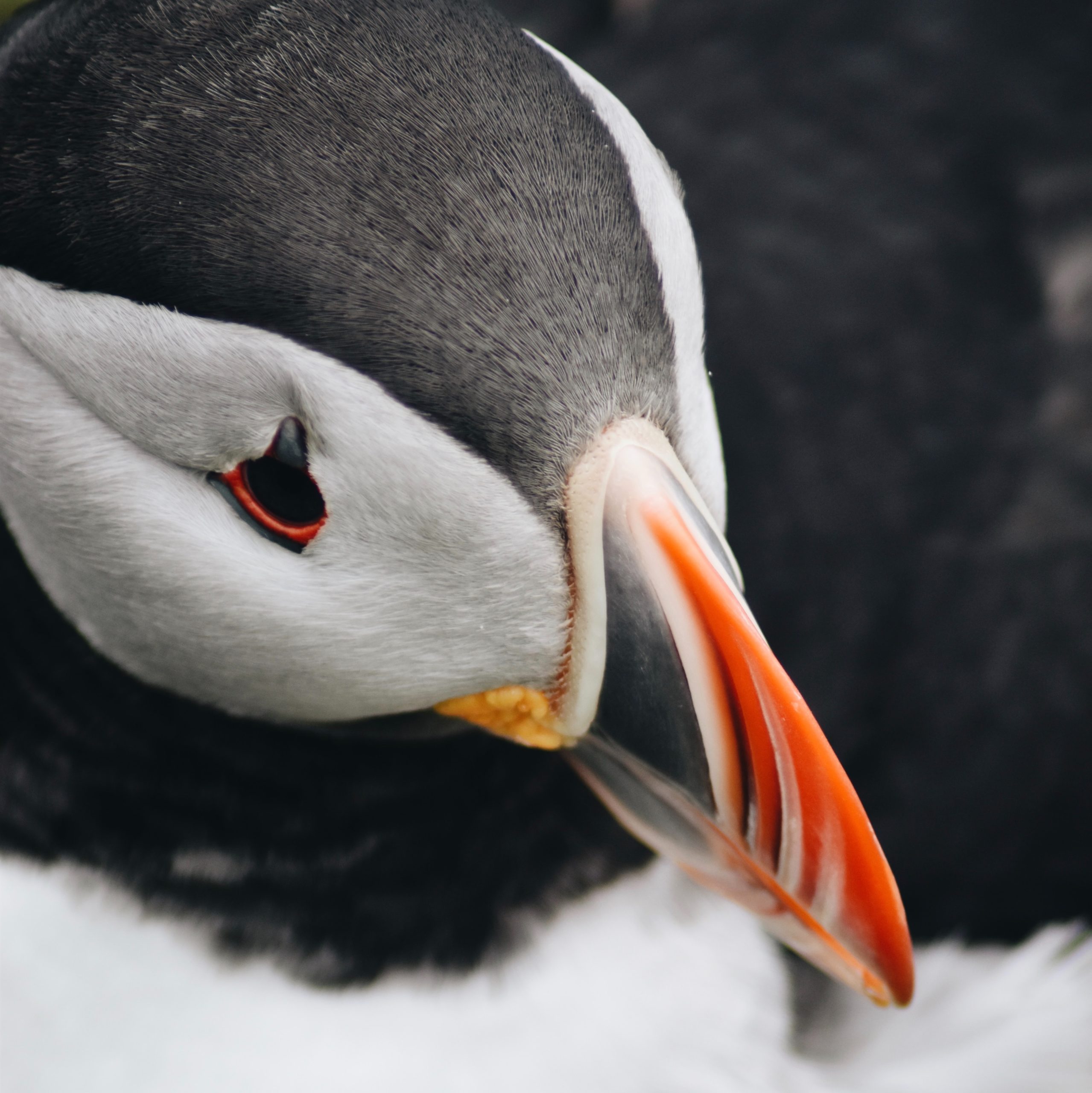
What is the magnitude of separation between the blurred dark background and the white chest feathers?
0.39 m

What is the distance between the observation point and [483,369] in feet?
4.00

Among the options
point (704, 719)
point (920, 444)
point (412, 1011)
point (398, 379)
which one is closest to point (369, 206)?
point (398, 379)

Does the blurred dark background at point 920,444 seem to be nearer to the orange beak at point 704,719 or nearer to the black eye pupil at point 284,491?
the orange beak at point 704,719

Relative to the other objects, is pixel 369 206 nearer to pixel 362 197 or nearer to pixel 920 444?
pixel 362 197

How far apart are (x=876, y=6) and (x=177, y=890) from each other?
79.9 inches

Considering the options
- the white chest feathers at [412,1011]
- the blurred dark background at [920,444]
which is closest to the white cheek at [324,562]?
the white chest feathers at [412,1011]

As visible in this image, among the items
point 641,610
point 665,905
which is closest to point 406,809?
point 665,905

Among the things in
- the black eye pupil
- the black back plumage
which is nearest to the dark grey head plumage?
the black back plumage

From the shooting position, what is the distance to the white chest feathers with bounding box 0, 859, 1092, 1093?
1.68 metres

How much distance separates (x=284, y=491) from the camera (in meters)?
1.27

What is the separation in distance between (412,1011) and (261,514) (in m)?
0.78

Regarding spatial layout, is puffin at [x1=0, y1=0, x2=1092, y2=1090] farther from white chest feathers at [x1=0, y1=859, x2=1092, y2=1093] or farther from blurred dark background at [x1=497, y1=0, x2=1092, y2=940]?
blurred dark background at [x1=497, y1=0, x2=1092, y2=940]

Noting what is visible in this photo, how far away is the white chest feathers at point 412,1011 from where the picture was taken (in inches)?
66.0

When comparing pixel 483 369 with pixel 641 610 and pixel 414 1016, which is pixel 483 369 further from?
pixel 414 1016
